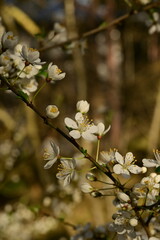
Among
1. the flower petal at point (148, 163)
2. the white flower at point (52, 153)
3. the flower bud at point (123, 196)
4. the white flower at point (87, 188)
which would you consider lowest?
the white flower at point (87, 188)

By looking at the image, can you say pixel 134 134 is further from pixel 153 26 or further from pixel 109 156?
pixel 109 156

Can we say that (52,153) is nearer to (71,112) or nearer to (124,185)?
(124,185)

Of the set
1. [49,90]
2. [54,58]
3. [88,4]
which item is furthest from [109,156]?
[54,58]

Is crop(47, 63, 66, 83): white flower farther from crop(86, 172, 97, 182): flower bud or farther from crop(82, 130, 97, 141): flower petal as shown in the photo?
crop(86, 172, 97, 182): flower bud

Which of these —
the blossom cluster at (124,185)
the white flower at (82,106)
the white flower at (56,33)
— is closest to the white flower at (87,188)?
the blossom cluster at (124,185)

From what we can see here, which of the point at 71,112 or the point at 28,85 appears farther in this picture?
the point at 71,112

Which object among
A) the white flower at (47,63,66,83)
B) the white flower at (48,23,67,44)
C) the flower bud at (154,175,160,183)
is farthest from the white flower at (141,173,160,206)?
the white flower at (48,23,67,44)

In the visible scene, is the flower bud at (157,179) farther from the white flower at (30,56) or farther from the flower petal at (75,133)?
the white flower at (30,56)

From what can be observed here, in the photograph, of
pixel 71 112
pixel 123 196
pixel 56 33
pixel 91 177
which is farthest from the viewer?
pixel 71 112

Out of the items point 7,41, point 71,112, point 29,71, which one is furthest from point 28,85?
point 71,112
